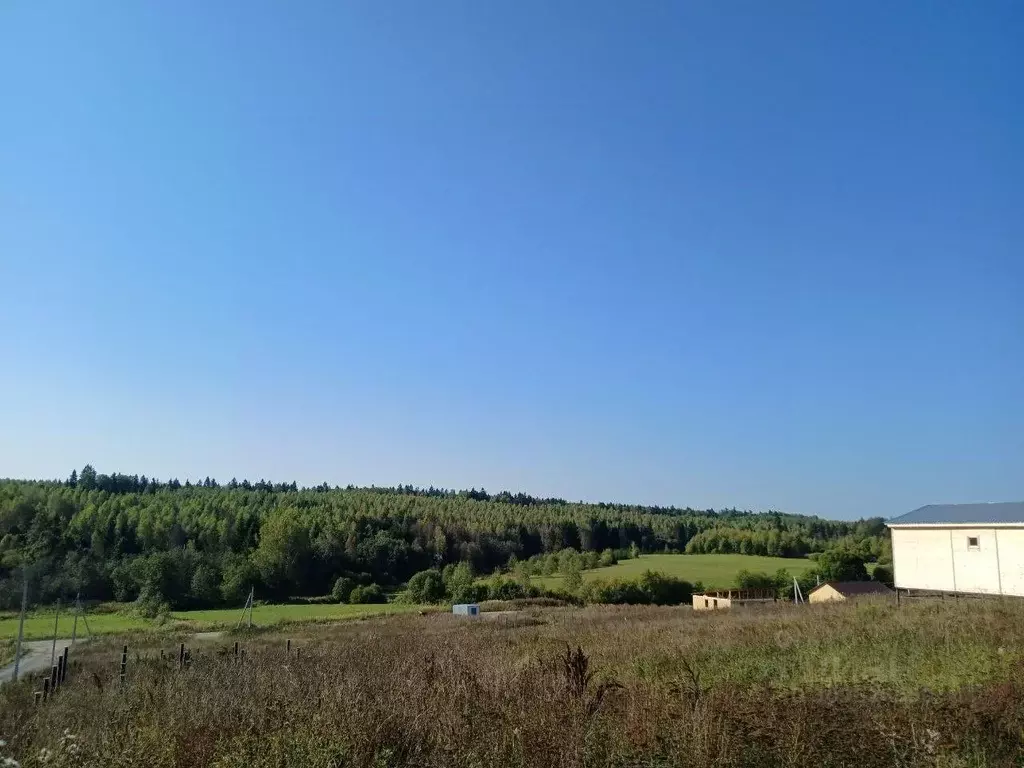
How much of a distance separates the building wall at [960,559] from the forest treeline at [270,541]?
58810mm

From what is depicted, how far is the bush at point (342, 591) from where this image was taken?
256 feet

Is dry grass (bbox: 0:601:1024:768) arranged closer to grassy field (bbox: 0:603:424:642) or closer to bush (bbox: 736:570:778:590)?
grassy field (bbox: 0:603:424:642)

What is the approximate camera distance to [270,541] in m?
89.4

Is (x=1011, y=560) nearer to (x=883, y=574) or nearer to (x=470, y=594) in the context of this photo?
(x=470, y=594)

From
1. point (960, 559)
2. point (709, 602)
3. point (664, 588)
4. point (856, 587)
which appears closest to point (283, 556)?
point (664, 588)

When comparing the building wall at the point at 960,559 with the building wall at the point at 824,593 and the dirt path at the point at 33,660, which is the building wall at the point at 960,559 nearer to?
the building wall at the point at 824,593

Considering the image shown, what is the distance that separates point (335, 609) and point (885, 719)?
6593cm

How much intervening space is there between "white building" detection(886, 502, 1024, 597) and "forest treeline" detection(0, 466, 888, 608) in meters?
58.7

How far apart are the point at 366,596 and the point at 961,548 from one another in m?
60.9

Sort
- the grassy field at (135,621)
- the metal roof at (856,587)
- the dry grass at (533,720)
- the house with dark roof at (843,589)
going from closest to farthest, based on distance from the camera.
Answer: the dry grass at (533,720)
the grassy field at (135,621)
the house with dark roof at (843,589)
the metal roof at (856,587)

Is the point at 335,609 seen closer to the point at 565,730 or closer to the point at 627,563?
the point at 627,563

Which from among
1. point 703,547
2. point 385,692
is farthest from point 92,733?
point 703,547

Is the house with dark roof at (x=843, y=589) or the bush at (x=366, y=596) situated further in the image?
the bush at (x=366, y=596)

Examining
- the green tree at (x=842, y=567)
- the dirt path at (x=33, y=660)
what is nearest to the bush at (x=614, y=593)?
the green tree at (x=842, y=567)
